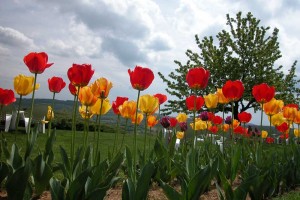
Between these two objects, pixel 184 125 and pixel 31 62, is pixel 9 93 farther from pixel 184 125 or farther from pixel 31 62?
pixel 184 125

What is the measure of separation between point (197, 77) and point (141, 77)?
668mm

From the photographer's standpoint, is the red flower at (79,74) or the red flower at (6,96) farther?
the red flower at (6,96)

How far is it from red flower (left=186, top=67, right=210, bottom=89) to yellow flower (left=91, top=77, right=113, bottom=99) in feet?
2.54

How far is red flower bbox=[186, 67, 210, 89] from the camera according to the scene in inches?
125

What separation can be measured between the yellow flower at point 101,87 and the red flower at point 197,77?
0.77 m

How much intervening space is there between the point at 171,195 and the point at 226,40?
26612 millimetres

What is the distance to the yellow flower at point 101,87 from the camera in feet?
9.87

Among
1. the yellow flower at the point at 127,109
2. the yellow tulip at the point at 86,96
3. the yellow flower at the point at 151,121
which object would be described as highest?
the yellow tulip at the point at 86,96

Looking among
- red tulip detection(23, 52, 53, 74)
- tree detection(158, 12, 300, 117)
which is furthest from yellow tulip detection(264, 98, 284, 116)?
tree detection(158, 12, 300, 117)

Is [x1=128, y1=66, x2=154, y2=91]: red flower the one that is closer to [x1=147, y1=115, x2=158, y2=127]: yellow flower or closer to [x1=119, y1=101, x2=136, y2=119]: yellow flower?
[x1=119, y1=101, x2=136, y2=119]: yellow flower

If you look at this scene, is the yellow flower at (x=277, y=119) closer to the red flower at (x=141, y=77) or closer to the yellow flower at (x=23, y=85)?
the red flower at (x=141, y=77)

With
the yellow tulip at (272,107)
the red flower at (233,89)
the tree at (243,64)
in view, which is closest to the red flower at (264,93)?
the red flower at (233,89)

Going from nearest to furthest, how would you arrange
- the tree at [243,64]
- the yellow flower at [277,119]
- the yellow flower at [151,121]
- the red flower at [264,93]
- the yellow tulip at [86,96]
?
1. the yellow tulip at [86,96]
2. the red flower at [264,93]
3. the yellow flower at [151,121]
4. the yellow flower at [277,119]
5. the tree at [243,64]

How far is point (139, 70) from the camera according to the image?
278 cm
